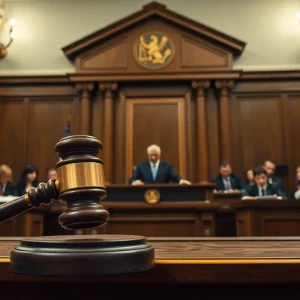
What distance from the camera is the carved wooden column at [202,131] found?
7568 mm

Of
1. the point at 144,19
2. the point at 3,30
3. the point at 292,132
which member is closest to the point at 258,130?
the point at 292,132

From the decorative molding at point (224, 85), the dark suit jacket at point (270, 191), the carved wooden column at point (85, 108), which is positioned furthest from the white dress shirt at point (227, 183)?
the carved wooden column at point (85, 108)

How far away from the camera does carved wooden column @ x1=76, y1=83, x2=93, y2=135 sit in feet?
25.7

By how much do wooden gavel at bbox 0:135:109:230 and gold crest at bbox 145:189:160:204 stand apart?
3.82m

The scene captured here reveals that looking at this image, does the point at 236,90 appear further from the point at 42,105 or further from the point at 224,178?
the point at 42,105

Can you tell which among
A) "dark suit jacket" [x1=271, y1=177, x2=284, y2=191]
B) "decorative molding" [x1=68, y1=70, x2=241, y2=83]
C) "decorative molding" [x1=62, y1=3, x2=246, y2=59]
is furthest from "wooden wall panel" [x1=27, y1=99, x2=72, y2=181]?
"dark suit jacket" [x1=271, y1=177, x2=284, y2=191]

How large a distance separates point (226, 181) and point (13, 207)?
6216mm

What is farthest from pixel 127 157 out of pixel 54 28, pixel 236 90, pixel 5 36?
pixel 5 36

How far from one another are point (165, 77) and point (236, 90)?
147 cm

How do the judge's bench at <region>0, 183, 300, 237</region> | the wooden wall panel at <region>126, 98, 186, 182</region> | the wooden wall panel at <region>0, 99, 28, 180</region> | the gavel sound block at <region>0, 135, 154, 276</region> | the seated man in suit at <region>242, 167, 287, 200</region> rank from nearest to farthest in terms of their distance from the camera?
the gavel sound block at <region>0, 135, 154, 276</region> < the judge's bench at <region>0, 183, 300, 237</region> < the seated man in suit at <region>242, 167, 287, 200</region> < the wooden wall panel at <region>126, 98, 186, 182</region> < the wooden wall panel at <region>0, 99, 28, 180</region>

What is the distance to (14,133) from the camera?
8.16 metres

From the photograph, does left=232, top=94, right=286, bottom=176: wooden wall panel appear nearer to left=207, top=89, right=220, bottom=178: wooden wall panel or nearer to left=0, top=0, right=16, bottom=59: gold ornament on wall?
left=207, top=89, right=220, bottom=178: wooden wall panel

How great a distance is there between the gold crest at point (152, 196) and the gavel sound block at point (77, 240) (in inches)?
150

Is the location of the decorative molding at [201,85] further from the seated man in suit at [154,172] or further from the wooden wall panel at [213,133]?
the seated man in suit at [154,172]
